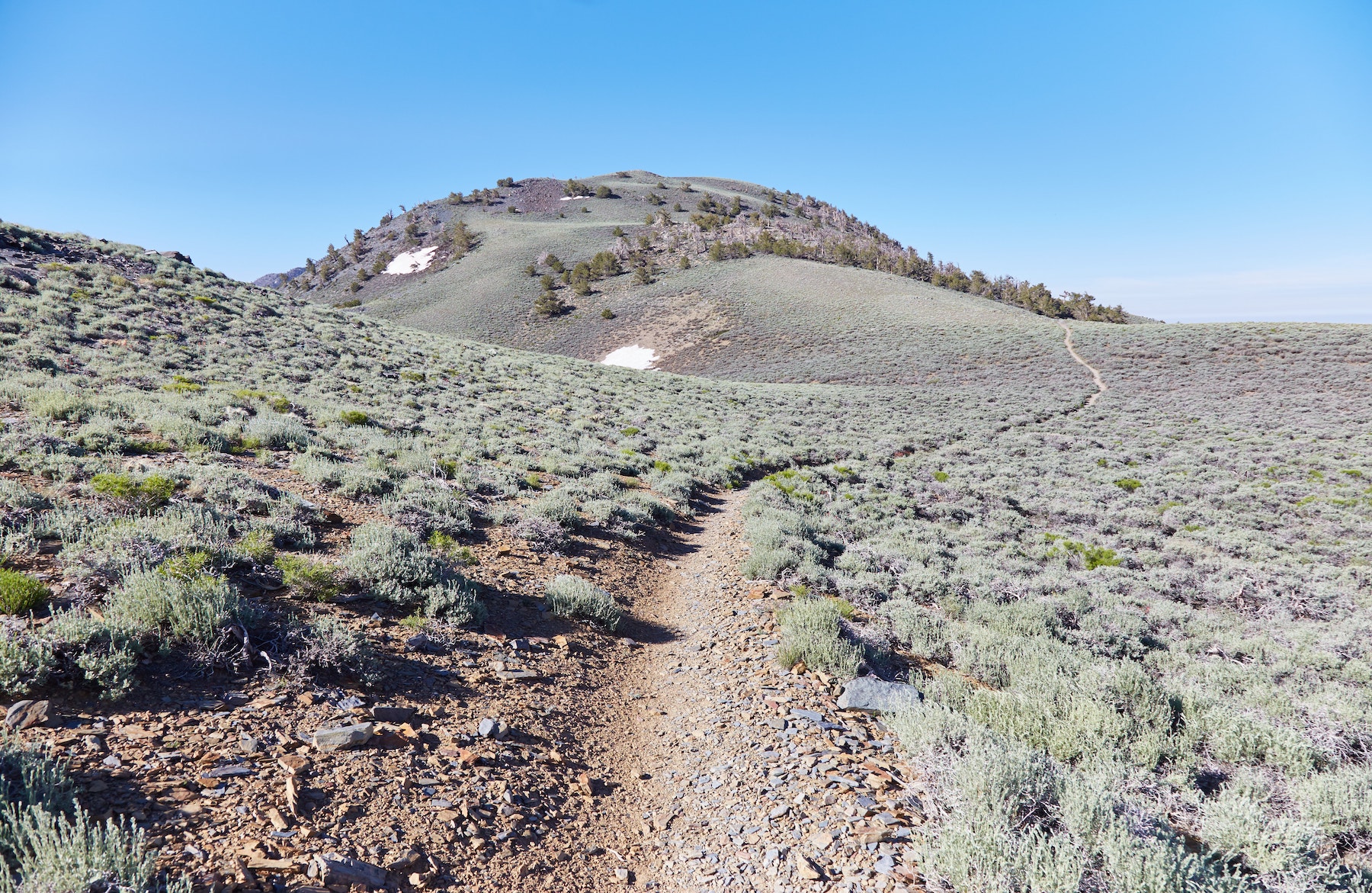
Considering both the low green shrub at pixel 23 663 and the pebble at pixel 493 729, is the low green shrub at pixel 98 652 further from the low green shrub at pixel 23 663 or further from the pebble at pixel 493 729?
the pebble at pixel 493 729

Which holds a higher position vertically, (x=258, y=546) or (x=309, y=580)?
(x=258, y=546)

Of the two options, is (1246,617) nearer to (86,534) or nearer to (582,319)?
(86,534)

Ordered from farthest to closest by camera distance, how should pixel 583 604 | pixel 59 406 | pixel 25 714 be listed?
1. pixel 59 406
2. pixel 583 604
3. pixel 25 714

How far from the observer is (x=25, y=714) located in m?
3.66

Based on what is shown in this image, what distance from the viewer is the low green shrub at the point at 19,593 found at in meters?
4.55

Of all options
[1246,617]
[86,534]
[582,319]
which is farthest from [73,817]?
[582,319]

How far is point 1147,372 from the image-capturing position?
39562mm

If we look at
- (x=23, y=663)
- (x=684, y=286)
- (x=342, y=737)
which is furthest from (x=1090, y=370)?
(x=23, y=663)

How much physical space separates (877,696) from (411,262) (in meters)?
100

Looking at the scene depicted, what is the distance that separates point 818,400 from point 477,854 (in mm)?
31091

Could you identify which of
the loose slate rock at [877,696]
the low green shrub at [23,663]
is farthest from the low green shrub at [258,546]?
the loose slate rock at [877,696]

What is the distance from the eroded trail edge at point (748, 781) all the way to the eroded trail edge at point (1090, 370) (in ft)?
116

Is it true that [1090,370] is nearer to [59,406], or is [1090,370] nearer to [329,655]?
[329,655]

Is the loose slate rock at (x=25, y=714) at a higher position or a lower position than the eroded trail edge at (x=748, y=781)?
higher
